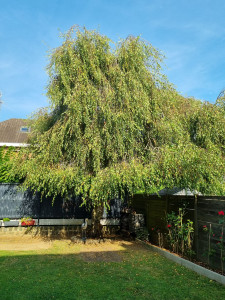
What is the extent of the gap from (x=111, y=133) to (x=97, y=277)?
443 cm

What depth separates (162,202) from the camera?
7.76 metres

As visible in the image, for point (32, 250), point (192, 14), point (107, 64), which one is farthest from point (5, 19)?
point (32, 250)

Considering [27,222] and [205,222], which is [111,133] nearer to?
[205,222]

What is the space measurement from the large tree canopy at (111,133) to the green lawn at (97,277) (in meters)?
1.95

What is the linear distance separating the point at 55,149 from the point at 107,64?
12.5 feet

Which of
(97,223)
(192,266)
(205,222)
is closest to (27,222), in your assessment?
(97,223)

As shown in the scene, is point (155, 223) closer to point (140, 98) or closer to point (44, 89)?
point (140, 98)

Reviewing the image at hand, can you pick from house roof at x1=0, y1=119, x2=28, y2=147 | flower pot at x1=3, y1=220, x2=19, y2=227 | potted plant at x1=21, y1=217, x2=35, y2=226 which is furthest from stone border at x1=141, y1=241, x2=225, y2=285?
house roof at x1=0, y1=119, x2=28, y2=147

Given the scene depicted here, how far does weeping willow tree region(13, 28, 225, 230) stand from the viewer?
690 cm

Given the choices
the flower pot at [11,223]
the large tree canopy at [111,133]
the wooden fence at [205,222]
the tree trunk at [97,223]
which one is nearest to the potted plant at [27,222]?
the flower pot at [11,223]

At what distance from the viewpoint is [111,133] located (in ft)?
25.3

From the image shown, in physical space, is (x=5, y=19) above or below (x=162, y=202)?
above

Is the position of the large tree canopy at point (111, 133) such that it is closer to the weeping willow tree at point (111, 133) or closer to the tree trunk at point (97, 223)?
the weeping willow tree at point (111, 133)

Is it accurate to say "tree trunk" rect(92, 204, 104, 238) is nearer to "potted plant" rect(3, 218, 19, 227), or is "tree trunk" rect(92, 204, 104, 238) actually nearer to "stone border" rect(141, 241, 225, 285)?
"stone border" rect(141, 241, 225, 285)
